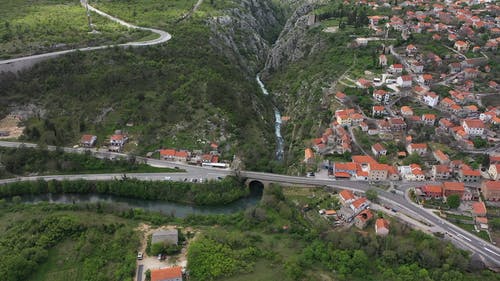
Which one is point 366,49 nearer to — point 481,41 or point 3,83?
point 481,41

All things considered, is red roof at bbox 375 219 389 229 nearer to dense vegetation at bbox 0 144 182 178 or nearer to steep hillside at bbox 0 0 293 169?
steep hillside at bbox 0 0 293 169

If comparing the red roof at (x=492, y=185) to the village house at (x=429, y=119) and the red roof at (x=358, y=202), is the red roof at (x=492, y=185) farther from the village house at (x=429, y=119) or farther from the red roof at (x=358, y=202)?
the village house at (x=429, y=119)

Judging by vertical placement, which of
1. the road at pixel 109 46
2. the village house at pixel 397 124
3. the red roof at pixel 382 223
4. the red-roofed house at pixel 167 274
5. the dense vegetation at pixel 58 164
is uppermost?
the road at pixel 109 46

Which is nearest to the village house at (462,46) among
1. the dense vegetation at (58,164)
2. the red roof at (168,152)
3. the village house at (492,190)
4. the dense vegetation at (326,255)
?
the village house at (492,190)

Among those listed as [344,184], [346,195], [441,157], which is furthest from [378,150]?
[346,195]

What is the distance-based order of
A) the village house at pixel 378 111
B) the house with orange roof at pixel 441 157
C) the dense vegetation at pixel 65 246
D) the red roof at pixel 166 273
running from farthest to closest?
the village house at pixel 378 111, the house with orange roof at pixel 441 157, the dense vegetation at pixel 65 246, the red roof at pixel 166 273

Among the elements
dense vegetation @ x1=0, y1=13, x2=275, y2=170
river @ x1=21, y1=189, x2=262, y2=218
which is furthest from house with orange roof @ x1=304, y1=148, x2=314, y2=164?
river @ x1=21, y1=189, x2=262, y2=218

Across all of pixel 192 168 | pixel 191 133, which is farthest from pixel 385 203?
pixel 191 133
